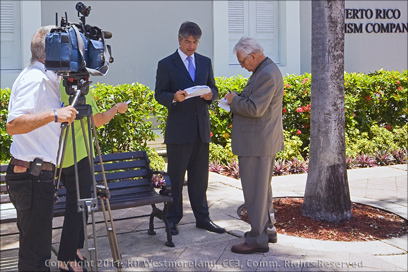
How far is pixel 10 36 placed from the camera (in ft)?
31.5

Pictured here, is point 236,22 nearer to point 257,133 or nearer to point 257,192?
point 257,133

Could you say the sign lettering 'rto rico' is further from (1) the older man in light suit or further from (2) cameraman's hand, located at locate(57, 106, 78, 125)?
(2) cameraman's hand, located at locate(57, 106, 78, 125)

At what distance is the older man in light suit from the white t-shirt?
1.81 meters

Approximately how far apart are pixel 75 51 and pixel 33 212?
3.70 feet

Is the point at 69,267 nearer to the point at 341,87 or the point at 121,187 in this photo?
the point at 121,187

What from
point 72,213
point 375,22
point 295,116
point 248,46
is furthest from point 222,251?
point 375,22

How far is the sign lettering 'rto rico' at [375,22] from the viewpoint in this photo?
12008mm

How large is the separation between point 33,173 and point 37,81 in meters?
0.61

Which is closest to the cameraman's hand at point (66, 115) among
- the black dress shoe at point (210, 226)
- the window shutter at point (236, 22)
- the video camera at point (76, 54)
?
the video camera at point (76, 54)

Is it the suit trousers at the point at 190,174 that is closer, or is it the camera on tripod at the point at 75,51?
the camera on tripod at the point at 75,51

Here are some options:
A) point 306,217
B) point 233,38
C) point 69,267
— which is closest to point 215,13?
point 233,38

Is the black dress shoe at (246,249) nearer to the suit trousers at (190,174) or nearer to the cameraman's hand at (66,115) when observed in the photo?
the suit trousers at (190,174)

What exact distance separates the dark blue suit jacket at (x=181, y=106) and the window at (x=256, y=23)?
537cm

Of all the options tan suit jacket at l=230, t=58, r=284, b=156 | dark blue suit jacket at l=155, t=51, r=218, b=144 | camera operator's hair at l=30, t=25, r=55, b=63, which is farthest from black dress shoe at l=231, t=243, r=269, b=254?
camera operator's hair at l=30, t=25, r=55, b=63
